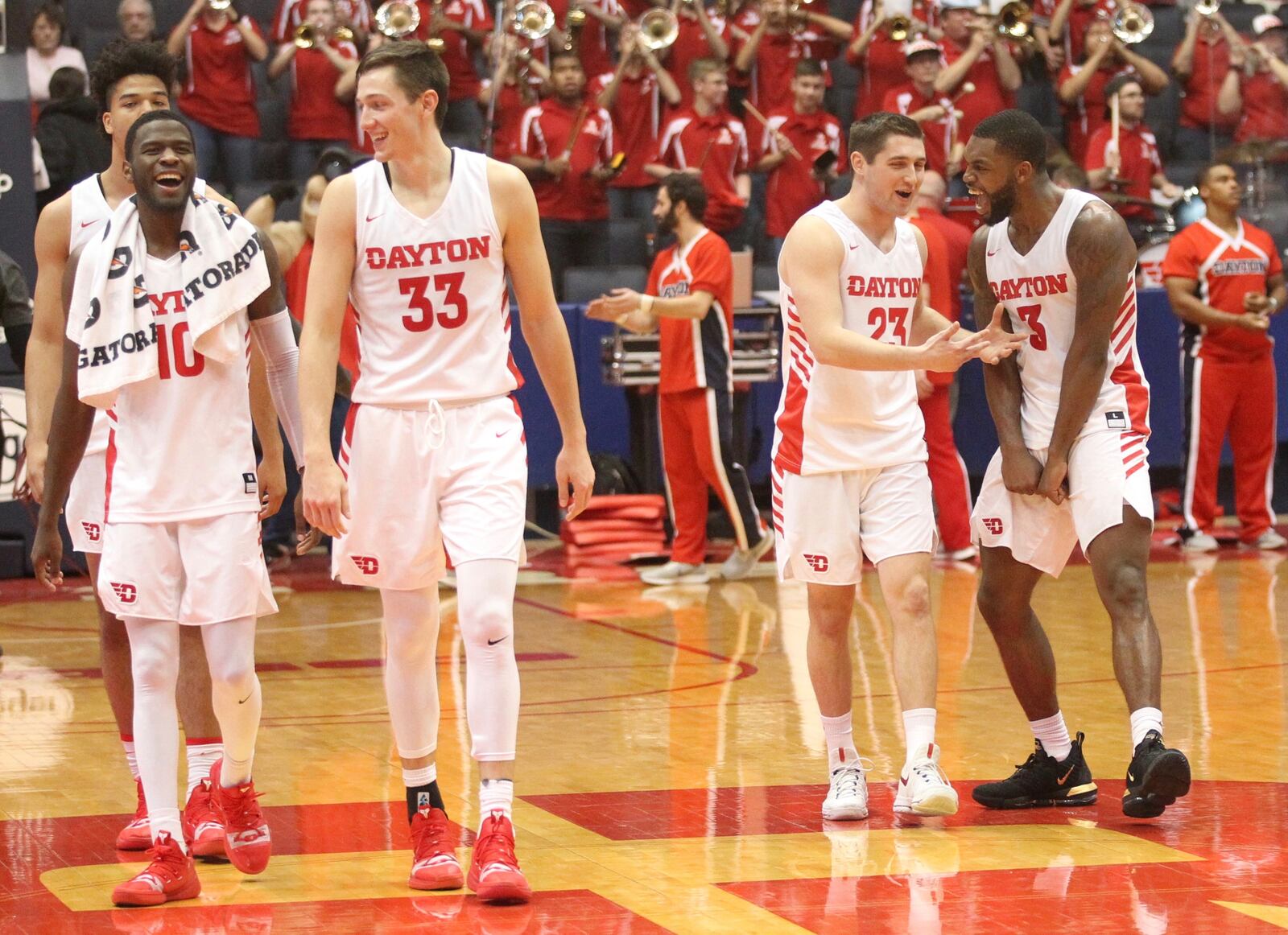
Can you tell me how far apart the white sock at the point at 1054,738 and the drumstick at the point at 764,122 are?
33.4 feet

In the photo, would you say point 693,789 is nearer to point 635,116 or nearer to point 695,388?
point 695,388

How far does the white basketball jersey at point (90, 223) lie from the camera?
215 inches

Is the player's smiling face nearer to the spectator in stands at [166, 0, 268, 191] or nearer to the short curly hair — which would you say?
the short curly hair

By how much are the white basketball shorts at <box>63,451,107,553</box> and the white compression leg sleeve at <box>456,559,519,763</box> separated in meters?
1.20

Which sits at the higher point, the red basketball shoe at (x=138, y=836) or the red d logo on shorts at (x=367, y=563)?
the red d logo on shorts at (x=367, y=563)

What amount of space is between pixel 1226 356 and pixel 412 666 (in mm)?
8690

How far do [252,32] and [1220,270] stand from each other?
7938 millimetres

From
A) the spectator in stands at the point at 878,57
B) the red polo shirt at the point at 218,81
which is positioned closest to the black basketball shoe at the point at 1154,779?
the spectator in stands at the point at 878,57

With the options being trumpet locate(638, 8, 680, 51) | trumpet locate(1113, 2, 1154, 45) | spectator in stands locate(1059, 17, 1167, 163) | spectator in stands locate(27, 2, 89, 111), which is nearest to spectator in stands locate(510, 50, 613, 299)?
trumpet locate(638, 8, 680, 51)

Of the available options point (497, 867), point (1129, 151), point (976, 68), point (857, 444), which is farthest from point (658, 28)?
point (497, 867)

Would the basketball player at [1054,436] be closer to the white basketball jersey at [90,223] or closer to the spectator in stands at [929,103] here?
the white basketball jersey at [90,223]

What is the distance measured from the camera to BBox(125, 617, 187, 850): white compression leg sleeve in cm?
491

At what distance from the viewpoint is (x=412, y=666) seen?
5113mm

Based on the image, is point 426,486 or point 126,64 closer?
point 426,486
